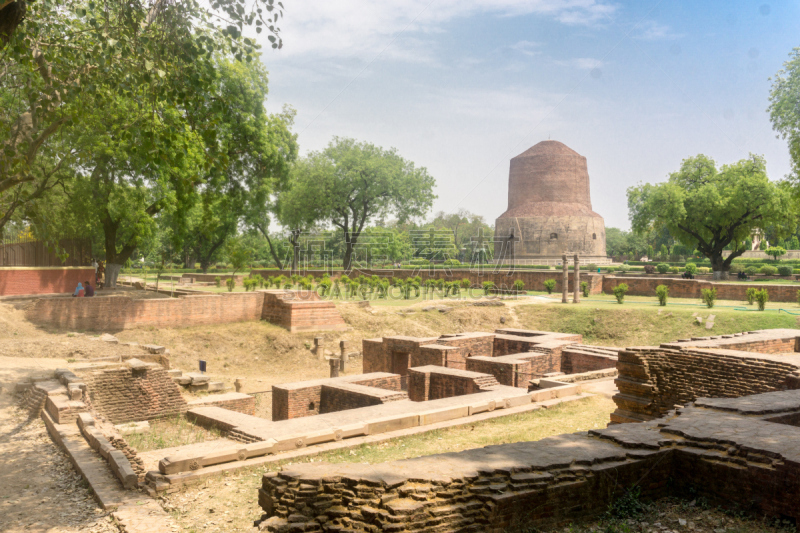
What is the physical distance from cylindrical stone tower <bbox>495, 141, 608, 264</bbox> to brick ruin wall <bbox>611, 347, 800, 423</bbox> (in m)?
34.7

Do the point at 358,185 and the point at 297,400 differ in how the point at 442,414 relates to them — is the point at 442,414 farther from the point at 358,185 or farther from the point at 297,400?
the point at 358,185

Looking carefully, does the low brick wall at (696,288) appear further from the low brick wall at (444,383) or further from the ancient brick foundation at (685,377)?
the low brick wall at (444,383)

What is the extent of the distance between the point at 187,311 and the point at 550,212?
1230 inches

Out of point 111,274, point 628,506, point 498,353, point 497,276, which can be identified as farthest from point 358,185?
point 628,506

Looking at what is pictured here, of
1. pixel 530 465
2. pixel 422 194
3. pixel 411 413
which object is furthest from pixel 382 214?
pixel 530 465

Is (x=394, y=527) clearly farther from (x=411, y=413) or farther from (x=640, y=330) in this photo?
(x=640, y=330)

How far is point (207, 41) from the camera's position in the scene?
18.2 feet

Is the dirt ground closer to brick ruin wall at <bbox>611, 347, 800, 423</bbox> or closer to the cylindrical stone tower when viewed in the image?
brick ruin wall at <bbox>611, 347, 800, 423</bbox>

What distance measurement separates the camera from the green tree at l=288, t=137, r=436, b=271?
108ft

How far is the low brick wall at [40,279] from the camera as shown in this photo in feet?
59.7

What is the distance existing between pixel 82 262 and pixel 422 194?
768 inches

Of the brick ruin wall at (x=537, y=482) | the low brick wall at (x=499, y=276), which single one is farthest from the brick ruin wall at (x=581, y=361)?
the low brick wall at (x=499, y=276)

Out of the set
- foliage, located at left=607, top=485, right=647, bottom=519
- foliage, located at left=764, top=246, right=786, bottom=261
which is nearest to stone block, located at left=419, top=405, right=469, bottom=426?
foliage, located at left=607, top=485, right=647, bottom=519

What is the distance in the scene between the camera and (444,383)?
9.92m
